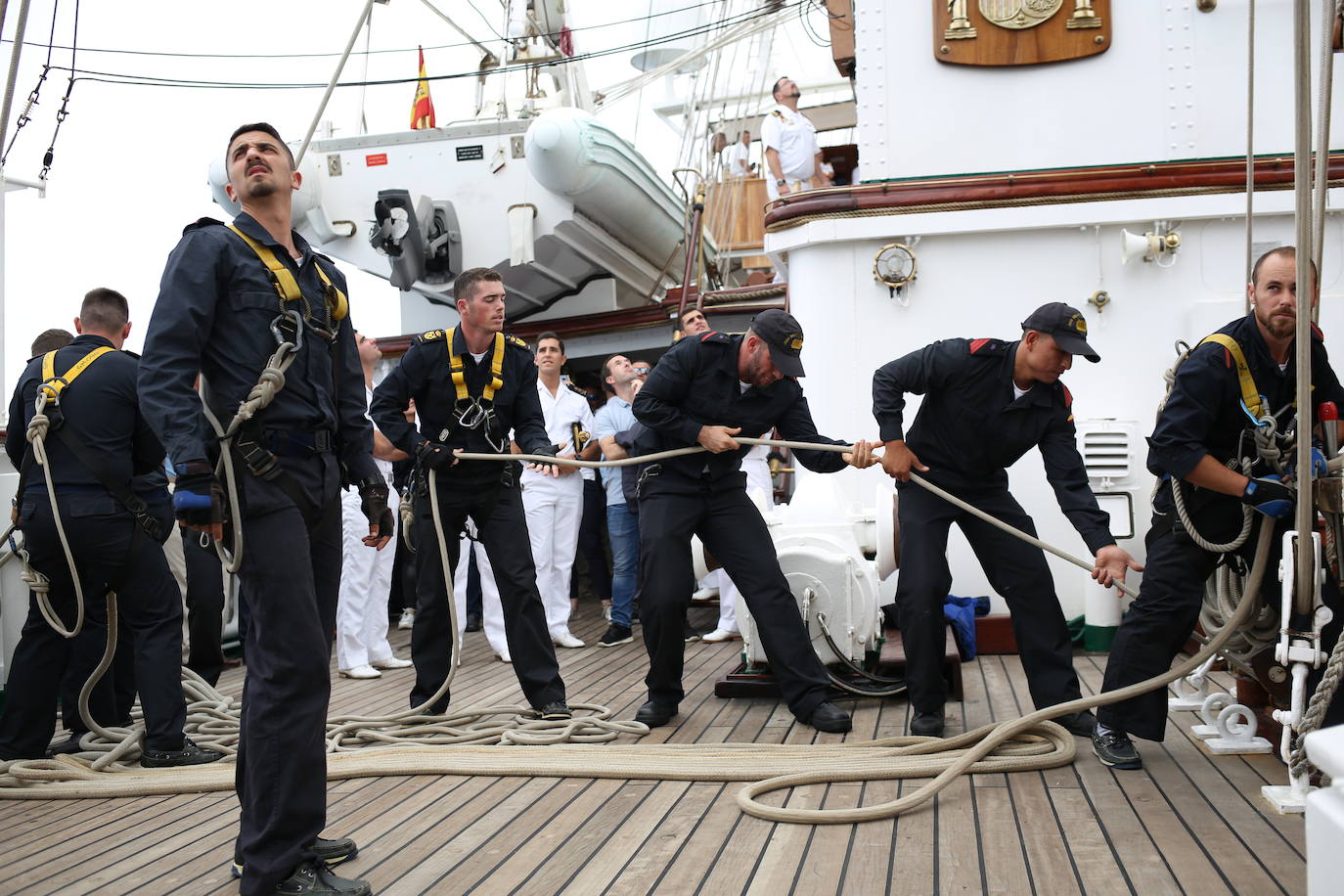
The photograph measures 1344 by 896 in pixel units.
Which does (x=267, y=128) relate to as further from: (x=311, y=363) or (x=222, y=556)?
(x=222, y=556)

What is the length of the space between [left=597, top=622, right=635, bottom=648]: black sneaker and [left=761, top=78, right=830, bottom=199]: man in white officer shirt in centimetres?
346

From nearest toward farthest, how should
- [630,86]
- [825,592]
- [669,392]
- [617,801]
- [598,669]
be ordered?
[617,801] < [669,392] < [825,592] < [598,669] < [630,86]

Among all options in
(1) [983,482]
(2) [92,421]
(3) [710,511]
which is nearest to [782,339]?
(3) [710,511]

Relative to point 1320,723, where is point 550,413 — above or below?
above

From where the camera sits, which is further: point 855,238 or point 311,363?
point 855,238

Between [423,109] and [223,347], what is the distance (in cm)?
1051

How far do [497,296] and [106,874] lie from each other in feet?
8.22

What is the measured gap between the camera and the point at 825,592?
16.9 ft

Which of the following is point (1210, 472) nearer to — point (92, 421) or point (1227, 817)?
point (1227, 817)

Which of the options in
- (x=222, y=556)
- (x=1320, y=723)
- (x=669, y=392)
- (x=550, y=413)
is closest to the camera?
(x=222, y=556)

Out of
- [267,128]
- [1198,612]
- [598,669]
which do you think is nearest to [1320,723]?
[1198,612]

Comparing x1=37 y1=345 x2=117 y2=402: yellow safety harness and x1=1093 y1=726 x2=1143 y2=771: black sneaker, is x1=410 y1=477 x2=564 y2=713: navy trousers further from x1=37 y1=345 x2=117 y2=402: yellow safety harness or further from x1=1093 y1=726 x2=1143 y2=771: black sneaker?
x1=1093 y1=726 x2=1143 y2=771: black sneaker

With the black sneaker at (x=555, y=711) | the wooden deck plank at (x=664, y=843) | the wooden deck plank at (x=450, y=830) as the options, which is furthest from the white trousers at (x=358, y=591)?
the wooden deck plank at (x=664, y=843)

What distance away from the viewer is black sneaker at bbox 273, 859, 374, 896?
2721mm
